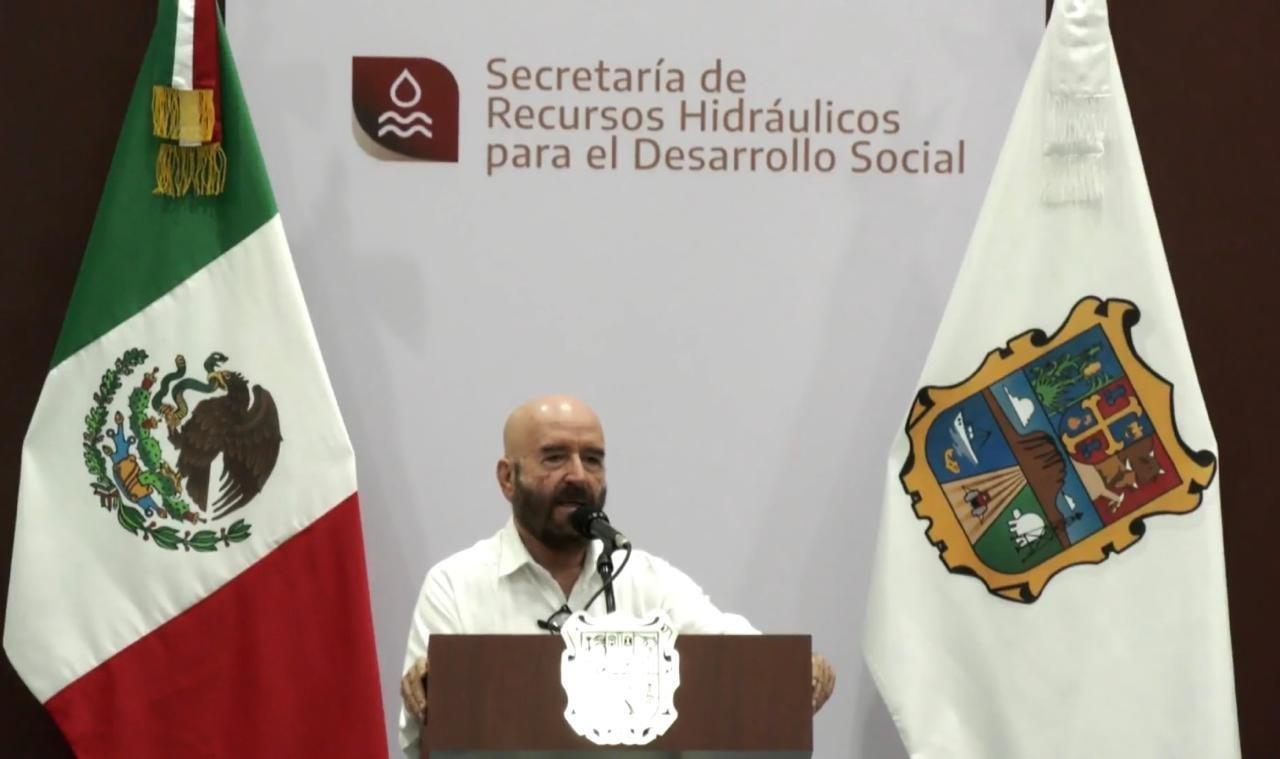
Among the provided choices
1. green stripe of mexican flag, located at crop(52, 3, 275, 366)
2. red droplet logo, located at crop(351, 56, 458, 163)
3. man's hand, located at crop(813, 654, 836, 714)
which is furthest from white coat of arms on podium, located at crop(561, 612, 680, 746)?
red droplet logo, located at crop(351, 56, 458, 163)

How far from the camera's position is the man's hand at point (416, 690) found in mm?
3168

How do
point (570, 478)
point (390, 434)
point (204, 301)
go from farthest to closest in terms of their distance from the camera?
point (390, 434) < point (204, 301) < point (570, 478)

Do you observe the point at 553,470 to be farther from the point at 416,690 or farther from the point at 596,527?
the point at 416,690

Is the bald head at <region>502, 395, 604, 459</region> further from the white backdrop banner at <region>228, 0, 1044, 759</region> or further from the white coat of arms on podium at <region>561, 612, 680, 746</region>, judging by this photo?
the white coat of arms on podium at <region>561, 612, 680, 746</region>

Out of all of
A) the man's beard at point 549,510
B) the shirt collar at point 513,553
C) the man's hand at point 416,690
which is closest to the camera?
the man's hand at point 416,690

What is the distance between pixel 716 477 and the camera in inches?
174

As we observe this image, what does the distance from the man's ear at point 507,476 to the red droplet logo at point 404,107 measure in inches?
33.0

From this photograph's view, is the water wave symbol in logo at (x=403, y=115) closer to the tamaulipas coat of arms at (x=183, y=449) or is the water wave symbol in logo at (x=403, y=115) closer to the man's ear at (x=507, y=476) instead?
the tamaulipas coat of arms at (x=183, y=449)

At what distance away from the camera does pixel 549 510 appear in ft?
12.6

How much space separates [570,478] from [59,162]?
1590 mm

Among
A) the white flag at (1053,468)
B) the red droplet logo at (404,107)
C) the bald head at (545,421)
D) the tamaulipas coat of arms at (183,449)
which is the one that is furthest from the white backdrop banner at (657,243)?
the bald head at (545,421)

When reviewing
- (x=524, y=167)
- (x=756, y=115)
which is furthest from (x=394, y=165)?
(x=756, y=115)

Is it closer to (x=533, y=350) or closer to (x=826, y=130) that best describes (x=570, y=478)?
(x=533, y=350)

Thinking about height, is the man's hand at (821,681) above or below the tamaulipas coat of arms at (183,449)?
below
